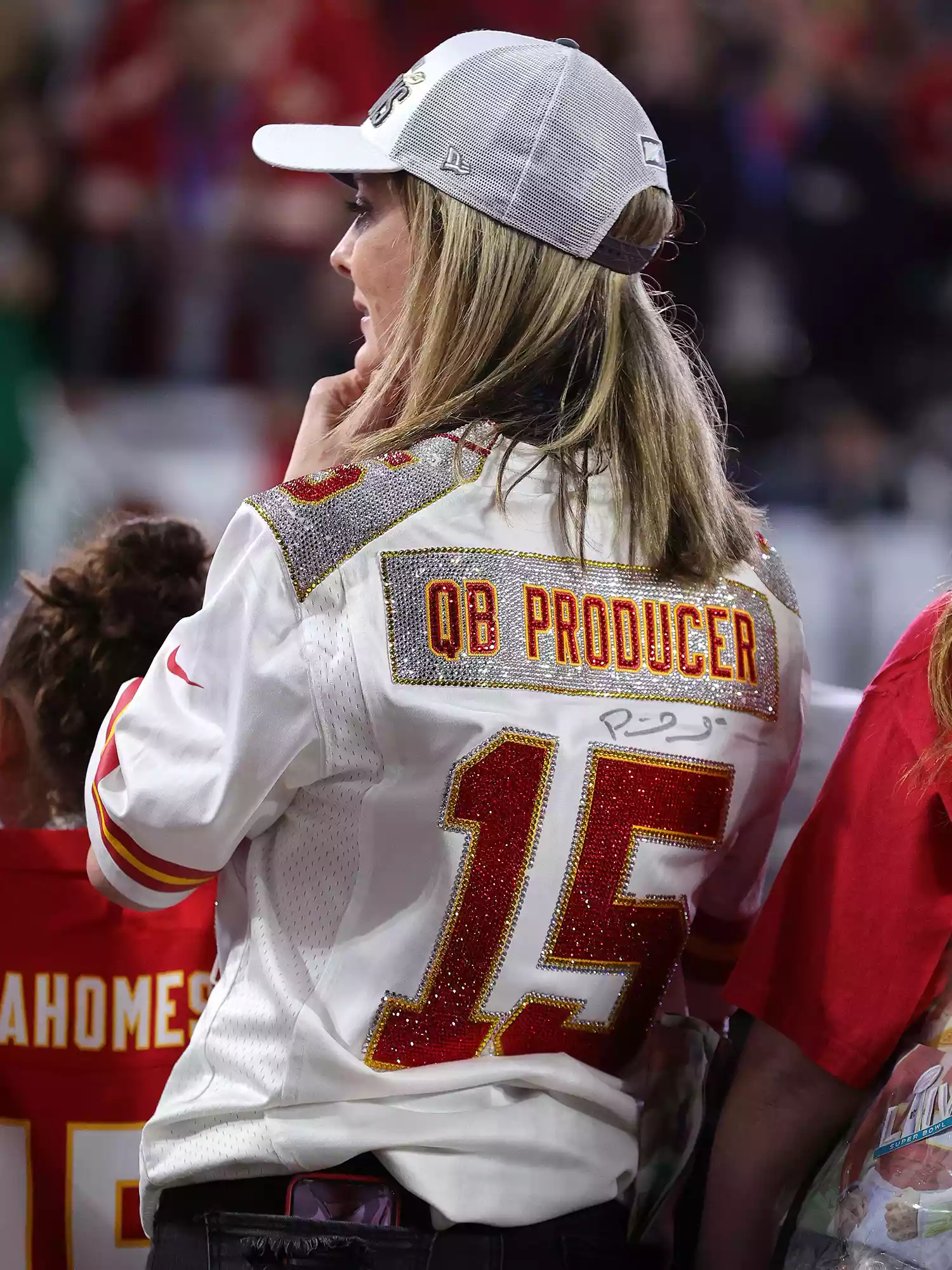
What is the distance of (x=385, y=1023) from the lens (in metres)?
0.84

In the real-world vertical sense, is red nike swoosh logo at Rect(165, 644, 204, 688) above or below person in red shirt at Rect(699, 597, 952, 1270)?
above

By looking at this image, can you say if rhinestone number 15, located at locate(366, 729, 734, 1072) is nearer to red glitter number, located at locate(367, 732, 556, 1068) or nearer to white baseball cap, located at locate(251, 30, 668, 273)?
red glitter number, located at locate(367, 732, 556, 1068)

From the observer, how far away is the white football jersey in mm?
813

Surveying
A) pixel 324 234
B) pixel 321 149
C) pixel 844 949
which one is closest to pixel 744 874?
pixel 844 949

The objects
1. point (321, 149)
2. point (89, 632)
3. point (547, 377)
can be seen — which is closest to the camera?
point (547, 377)

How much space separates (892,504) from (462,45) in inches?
114

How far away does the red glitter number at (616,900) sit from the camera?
2.84ft

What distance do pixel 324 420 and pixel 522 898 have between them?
394mm

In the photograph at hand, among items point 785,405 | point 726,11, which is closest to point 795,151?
point 726,11

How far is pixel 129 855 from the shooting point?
0.85 meters

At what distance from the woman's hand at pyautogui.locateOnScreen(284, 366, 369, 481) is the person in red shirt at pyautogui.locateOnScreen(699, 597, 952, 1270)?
1.30 feet

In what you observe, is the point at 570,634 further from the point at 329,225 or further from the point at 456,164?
the point at 329,225

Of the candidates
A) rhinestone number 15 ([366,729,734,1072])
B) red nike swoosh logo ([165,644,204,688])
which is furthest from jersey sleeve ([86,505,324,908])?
rhinestone number 15 ([366,729,734,1072])

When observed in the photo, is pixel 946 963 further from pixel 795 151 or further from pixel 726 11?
pixel 726 11
